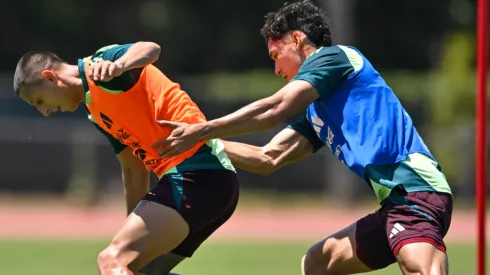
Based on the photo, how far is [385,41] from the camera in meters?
34.3

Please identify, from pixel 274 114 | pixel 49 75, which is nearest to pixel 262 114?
pixel 274 114

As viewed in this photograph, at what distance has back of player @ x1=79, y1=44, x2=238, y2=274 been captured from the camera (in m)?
6.46

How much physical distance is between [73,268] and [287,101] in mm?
6773

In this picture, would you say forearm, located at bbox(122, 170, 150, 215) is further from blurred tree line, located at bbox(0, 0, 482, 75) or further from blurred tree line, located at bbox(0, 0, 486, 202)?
blurred tree line, located at bbox(0, 0, 482, 75)

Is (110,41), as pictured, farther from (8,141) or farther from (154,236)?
(154,236)

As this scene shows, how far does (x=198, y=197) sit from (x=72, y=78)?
1103 mm

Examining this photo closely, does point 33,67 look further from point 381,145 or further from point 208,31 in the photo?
point 208,31

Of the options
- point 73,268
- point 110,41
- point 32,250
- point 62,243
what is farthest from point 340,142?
point 110,41

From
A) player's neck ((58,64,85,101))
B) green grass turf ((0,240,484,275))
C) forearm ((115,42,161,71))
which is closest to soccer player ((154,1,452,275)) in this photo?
forearm ((115,42,161,71))

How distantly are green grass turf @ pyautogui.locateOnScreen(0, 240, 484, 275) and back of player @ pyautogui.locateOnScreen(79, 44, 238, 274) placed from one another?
4.72m

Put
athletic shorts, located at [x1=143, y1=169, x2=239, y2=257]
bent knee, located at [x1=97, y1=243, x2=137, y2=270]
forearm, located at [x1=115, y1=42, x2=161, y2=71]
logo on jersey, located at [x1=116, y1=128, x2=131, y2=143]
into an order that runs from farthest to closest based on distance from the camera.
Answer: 1. logo on jersey, located at [x1=116, y1=128, x2=131, y2=143]
2. athletic shorts, located at [x1=143, y1=169, x2=239, y2=257]
3. forearm, located at [x1=115, y1=42, x2=161, y2=71]
4. bent knee, located at [x1=97, y1=243, x2=137, y2=270]

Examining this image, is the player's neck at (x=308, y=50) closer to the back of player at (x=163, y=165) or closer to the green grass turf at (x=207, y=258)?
the back of player at (x=163, y=165)

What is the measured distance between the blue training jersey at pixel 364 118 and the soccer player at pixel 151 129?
0.82 metres

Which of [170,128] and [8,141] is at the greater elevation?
[170,128]
